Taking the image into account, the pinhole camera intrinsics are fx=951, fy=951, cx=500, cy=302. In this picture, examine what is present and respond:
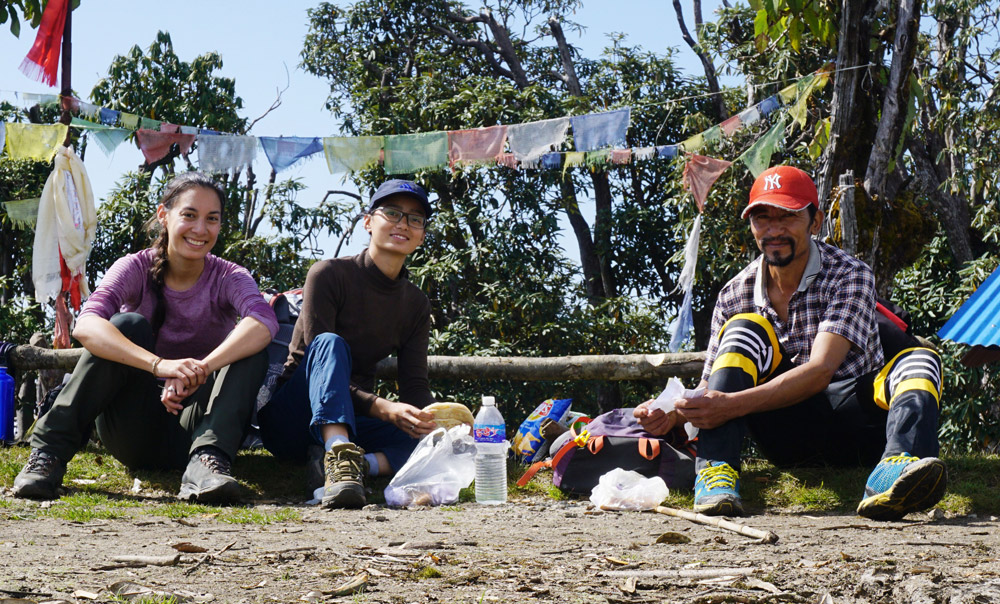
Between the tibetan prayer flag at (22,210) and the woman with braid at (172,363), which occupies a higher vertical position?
the tibetan prayer flag at (22,210)

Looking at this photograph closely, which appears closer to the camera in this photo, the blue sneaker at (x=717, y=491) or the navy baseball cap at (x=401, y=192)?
the blue sneaker at (x=717, y=491)

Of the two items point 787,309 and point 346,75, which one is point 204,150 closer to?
point 787,309

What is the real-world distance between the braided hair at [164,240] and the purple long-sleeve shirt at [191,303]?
0.07 ft

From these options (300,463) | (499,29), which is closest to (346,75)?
(499,29)

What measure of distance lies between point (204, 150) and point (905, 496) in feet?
21.9

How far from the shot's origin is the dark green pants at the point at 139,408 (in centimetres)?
363

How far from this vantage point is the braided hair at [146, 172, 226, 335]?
3971 millimetres

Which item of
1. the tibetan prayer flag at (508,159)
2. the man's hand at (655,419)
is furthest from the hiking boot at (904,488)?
the tibetan prayer flag at (508,159)

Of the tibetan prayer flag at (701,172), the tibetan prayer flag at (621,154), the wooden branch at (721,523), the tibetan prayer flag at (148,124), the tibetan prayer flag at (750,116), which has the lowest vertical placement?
the wooden branch at (721,523)

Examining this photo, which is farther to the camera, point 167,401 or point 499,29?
point 499,29

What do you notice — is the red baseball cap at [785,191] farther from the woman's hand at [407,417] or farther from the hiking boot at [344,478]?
the hiking boot at [344,478]

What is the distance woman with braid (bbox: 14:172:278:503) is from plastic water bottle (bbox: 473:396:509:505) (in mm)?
912

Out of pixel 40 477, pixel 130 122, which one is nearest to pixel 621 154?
pixel 130 122

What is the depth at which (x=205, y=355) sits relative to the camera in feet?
13.2
